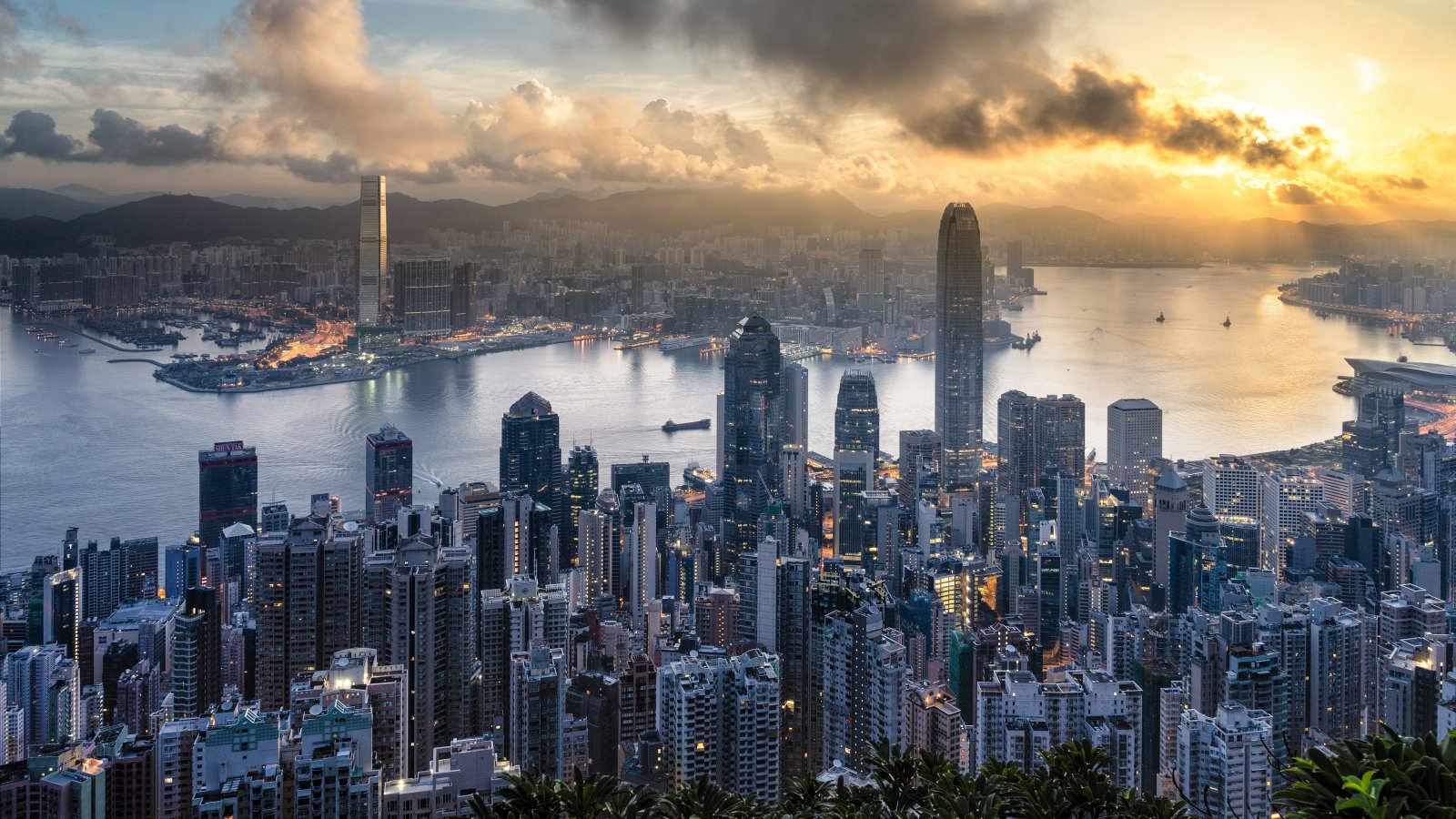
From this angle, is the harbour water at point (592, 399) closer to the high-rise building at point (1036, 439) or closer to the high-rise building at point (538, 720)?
the high-rise building at point (1036, 439)

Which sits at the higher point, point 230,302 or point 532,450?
point 230,302

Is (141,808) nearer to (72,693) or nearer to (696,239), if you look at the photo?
(72,693)

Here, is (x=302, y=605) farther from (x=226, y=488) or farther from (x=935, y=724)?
(x=226, y=488)

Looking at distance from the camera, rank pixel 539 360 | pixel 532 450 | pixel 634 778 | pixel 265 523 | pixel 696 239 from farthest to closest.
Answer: pixel 539 360
pixel 696 239
pixel 532 450
pixel 265 523
pixel 634 778

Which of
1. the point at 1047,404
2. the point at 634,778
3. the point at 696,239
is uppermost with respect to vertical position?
the point at 696,239

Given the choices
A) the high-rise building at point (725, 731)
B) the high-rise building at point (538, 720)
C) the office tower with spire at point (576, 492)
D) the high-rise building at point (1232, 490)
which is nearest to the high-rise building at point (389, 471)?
the office tower with spire at point (576, 492)

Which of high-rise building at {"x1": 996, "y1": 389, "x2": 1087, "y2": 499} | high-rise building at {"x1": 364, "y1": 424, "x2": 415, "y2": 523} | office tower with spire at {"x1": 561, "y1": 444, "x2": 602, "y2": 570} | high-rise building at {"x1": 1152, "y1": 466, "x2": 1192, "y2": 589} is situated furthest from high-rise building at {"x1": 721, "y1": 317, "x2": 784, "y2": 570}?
high-rise building at {"x1": 1152, "y1": 466, "x2": 1192, "y2": 589}

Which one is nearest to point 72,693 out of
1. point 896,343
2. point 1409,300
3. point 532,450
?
point 532,450
